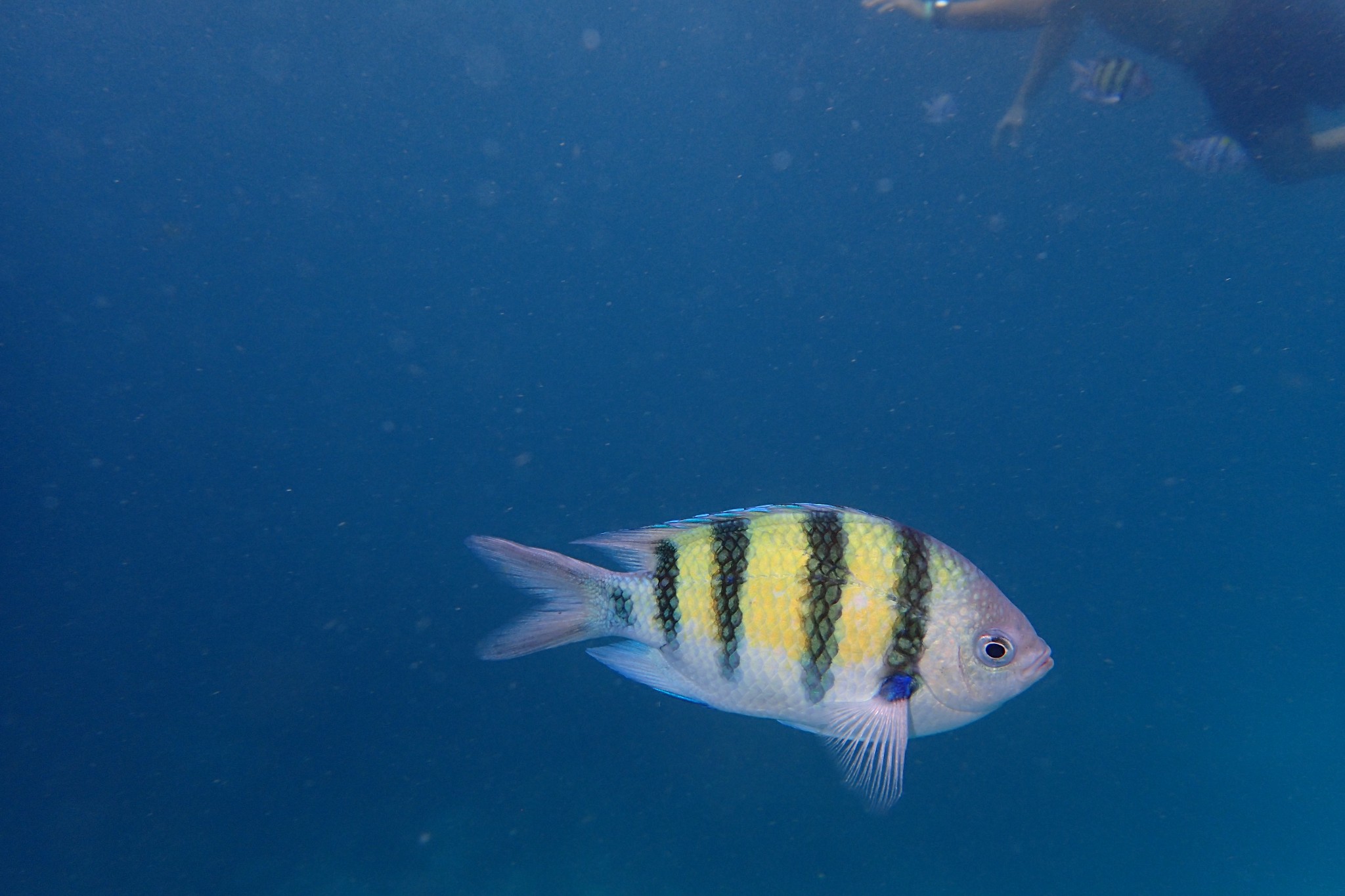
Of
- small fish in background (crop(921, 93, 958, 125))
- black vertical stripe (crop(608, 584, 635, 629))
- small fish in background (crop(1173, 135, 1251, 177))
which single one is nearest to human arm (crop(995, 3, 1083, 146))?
small fish in background (crop(921, 93, 958, 125))

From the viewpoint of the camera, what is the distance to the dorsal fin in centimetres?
185

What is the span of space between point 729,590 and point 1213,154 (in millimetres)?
9274

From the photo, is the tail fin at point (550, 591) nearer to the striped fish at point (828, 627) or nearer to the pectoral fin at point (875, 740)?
the striped fish at point (828, 627)

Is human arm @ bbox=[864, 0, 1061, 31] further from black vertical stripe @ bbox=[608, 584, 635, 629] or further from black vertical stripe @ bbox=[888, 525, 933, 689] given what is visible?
black vertical stripe @ bbox=[608, 584, 635, 629]

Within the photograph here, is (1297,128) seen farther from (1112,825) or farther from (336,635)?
(336,635)

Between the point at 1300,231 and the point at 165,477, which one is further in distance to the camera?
the point at 1300,231

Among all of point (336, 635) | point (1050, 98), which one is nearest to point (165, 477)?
point (336, 635)

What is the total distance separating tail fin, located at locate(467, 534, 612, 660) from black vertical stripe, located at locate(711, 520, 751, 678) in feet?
1.13

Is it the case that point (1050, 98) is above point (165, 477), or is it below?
above

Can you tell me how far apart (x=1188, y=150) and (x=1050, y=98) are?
16057 millimetres

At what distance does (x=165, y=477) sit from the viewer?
13.0 metres

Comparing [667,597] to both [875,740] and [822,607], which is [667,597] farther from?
[875,740]

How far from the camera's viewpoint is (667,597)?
6.00 ft

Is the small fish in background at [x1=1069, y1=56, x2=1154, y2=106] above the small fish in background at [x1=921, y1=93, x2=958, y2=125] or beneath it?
beneath
